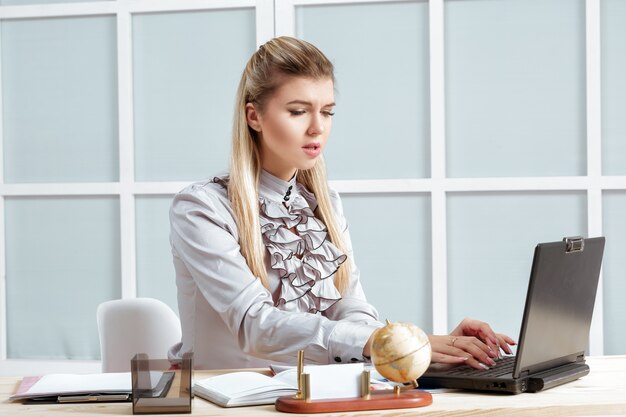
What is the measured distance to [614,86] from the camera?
11.1 feet

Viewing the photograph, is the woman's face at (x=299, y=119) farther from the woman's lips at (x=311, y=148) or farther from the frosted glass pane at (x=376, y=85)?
the frosted glass pane at (x=376, y=85)

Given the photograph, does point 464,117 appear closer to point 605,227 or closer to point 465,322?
point 605,227

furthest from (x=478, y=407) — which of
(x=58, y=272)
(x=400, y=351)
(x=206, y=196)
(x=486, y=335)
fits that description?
(x=58, y=272)

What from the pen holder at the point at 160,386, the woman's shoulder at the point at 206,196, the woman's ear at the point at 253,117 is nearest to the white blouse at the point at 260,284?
the woman's shoulder at the point at 206,196

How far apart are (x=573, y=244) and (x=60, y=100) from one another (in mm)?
2637

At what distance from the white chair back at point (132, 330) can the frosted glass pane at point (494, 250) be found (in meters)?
1.24

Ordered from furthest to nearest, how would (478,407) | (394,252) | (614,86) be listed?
(394,252) < (614,86) < (478,407)

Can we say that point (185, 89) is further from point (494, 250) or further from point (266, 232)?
point (266, 232)

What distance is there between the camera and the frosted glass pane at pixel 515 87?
3430 mm

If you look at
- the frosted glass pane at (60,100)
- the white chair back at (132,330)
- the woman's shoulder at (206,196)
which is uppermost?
the frosted glass pane at (60,100)

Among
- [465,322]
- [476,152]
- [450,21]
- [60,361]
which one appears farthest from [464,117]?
[60,361]

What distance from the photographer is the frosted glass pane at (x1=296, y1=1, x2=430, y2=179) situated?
350 cm

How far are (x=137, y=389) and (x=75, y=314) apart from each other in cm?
234

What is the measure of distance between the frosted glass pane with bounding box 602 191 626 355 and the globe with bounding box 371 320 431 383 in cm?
207
